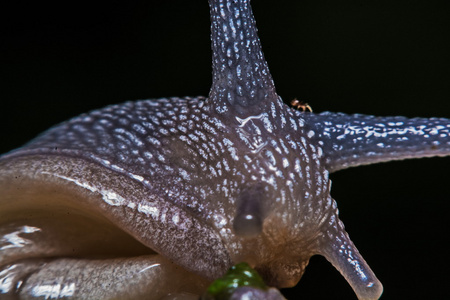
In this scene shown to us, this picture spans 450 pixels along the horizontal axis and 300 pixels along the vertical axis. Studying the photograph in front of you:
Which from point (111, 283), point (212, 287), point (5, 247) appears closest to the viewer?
point (212, 287)

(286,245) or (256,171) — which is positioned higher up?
(256,171)

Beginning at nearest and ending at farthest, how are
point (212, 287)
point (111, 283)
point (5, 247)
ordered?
point (212, 287)
point (111, 283)
point (5, 247)

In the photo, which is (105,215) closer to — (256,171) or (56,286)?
(56,286)

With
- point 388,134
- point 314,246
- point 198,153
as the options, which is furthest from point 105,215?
point 388,134

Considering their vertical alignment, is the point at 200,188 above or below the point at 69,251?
above
